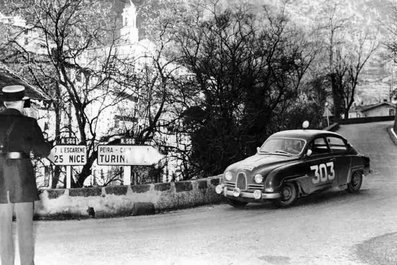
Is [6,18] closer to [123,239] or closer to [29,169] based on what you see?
[123,239]

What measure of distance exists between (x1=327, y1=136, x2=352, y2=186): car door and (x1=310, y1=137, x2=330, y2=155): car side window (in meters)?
0.19

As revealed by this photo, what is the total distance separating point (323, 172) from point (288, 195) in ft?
4.08

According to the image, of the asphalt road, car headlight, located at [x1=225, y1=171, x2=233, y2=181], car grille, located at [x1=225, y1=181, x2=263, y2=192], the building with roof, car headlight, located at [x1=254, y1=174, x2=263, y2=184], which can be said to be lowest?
the asphalt road

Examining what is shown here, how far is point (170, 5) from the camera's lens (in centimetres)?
2380

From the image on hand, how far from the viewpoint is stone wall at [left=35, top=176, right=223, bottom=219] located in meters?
10.3

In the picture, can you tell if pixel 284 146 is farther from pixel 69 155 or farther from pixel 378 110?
pixel 378 110

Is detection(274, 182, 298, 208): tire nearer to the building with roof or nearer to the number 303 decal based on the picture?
the number 303 decal

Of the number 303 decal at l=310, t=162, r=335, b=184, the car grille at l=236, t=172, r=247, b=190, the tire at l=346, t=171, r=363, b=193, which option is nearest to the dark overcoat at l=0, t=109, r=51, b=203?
the car grille at l=236, t=172, r=247, b=190

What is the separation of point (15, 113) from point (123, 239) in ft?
11.2

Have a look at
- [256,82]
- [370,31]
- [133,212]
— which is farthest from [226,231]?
[370,31]

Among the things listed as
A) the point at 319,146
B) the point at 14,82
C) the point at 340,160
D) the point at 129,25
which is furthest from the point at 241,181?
the point at 129,25

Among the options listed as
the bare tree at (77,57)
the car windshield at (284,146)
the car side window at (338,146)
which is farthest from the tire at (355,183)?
the bare tree at (77,57)

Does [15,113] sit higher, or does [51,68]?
[51,68]

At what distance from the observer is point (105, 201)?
1045cm
